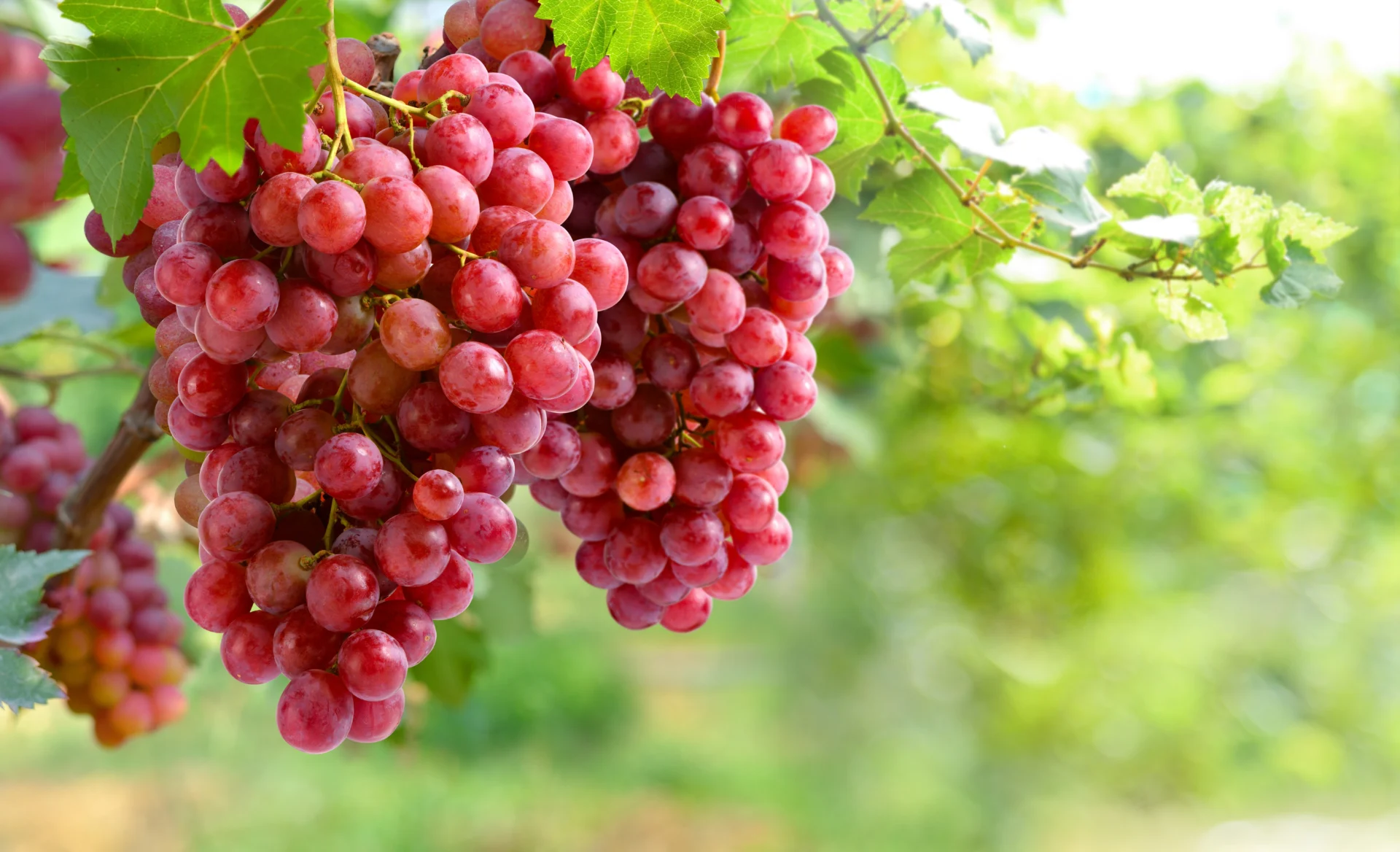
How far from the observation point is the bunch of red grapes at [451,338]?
247mm

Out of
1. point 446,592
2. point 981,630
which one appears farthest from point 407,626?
point 981,630

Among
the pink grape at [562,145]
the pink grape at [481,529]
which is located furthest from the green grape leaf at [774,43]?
the pink grape at [481,529]

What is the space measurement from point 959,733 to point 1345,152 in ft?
4.99

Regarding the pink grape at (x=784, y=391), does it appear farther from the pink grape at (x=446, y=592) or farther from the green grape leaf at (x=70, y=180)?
the green grape leaf at (x=70, y=180)

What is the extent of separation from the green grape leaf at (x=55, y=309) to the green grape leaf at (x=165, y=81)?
0.94 feet

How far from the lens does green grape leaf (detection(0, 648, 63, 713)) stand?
13.1 inches

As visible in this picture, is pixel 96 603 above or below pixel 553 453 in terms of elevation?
below

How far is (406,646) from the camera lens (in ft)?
0.86

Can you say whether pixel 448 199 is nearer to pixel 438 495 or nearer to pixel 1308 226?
pixel 438 495

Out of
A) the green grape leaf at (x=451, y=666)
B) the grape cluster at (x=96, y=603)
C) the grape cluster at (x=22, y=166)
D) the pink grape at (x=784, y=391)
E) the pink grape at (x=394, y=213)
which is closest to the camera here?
the grape cluster at (x=22, y=166)

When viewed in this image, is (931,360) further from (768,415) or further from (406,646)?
(406,646)

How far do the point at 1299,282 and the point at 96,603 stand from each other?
23.2 inches

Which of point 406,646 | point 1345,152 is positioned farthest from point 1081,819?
point 406,646

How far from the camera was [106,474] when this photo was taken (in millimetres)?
→ 452
